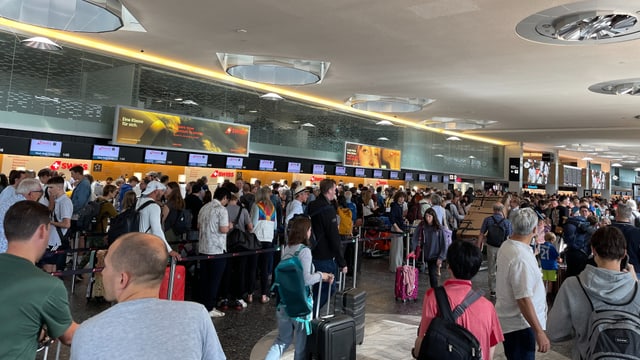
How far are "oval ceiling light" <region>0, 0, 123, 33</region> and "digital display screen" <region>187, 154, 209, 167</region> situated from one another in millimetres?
4741

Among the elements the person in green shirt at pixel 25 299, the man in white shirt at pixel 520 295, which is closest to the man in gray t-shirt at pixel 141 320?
the person in green shirt at pixel 25 299

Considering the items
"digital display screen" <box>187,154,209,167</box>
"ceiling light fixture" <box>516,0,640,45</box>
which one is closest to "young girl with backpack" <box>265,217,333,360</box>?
"ceiling light fixture" <box>516,0,640,45</box>

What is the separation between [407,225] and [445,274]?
1938mm

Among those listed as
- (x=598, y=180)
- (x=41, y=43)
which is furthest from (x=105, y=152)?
(x=598, y=180)

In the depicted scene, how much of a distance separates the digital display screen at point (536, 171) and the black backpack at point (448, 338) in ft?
94.9

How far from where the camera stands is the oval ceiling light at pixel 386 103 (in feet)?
48.7

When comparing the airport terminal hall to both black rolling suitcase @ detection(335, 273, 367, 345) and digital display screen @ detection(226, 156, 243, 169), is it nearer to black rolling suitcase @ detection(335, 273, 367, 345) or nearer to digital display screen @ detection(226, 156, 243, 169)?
black rolling suitcase @ detection(335, 273, 367, 345)

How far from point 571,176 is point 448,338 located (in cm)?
3548

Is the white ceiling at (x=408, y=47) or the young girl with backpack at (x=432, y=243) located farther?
the young girl with backpack at (x=432, y=243)

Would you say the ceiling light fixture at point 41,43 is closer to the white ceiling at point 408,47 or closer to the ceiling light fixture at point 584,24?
the white ceiling at point 408,47

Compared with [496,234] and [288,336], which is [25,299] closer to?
[288,336]

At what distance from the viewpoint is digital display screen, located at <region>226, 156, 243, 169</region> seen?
13262 millimetres

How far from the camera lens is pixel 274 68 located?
449 inches

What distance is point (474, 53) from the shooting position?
920 centimetres
